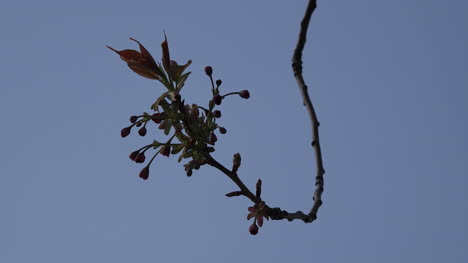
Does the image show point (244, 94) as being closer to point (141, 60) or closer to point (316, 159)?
point (141, 60)

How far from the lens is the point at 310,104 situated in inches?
175

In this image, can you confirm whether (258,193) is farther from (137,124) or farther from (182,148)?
(137,124)

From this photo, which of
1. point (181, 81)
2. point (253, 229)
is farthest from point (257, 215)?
point (181, 81)

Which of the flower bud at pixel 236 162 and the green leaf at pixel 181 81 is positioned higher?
the green leaf at pixel 181 81

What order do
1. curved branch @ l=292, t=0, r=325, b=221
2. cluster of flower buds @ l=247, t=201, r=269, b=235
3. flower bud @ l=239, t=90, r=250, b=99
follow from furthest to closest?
1. flower bud @ l=239, t=90, r=250, b=99
2. cluster of flower buds @ l=247, t=201, r=269, b=235
3. curved branch @ l=292, t=0, r=325, b=221

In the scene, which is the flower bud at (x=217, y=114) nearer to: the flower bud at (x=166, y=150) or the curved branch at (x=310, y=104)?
the flower bud at (x=166, y=150)

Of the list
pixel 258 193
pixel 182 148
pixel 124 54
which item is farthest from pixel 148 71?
pixel 258 193

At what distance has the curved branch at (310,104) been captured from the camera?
448cm

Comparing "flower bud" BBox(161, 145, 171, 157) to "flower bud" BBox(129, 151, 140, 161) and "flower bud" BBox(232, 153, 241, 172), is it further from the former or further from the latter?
"flower bud" BBox(232, 153, 241, 172)

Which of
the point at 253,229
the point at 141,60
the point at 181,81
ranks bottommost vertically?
the point at 253,229

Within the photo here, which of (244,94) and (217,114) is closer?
(217,114)

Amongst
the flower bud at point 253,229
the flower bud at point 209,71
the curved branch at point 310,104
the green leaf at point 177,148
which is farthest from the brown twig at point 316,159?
the flower bud at point 209,71

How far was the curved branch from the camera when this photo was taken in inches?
176

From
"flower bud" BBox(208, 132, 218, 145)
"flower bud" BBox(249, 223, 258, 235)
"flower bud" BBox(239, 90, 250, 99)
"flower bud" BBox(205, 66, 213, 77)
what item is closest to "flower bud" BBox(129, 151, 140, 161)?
"flower bud" BBox(208, 132, 218, 145)
